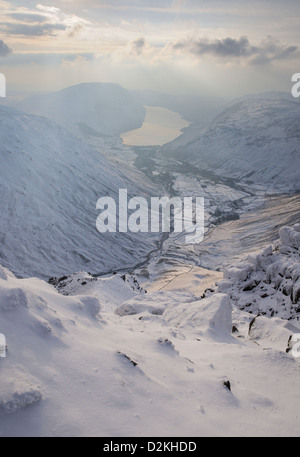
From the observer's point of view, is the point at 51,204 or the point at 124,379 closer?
the point at 124,379

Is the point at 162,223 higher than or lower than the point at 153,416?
lower

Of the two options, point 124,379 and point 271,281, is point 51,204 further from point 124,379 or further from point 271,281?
point 124,379

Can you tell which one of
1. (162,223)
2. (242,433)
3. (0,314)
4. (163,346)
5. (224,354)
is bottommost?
(162,223)

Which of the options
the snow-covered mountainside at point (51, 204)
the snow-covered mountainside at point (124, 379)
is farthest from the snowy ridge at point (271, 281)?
the snow-covered mountainside at point (51, 204)

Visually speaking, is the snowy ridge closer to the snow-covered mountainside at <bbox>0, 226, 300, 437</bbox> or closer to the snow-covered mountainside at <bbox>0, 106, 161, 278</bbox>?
the snow-covered mountainside at <bbox>0, 226, 300, 437</bbox>

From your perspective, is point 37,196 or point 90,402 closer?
point 90,402

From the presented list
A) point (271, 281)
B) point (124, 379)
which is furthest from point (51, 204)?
point (124, 379)

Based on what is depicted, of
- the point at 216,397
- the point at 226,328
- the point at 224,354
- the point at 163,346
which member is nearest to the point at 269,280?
the point at 226,328

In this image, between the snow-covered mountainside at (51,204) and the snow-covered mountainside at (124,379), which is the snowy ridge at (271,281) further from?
the snow-covered mountainside at (51,204)

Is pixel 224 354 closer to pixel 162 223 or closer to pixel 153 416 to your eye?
pixel 153 416

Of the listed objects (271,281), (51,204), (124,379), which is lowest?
(51,204)
